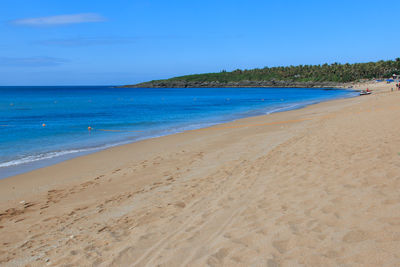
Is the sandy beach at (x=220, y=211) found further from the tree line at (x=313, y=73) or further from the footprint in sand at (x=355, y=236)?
the tree line at (x=313, y=73)

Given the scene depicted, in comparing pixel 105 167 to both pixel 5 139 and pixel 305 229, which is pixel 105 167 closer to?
pixel 305 229

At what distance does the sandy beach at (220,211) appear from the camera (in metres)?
3.70

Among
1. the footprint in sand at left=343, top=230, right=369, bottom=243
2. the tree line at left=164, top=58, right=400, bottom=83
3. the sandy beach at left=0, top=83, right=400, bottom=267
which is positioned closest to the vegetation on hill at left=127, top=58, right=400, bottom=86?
the tree line at left=164, top=58, right=400, bottom=83

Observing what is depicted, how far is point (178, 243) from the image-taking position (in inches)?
164

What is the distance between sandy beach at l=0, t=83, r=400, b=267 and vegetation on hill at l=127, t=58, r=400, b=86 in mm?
124413

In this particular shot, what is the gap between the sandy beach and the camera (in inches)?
146

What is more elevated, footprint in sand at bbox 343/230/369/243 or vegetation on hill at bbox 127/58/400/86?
vegetation on hill at bbox 127/58/400/86

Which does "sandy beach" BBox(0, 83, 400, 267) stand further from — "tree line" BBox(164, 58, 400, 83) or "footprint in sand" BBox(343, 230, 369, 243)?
"tree line" BBox(164, 58, 400, 83)

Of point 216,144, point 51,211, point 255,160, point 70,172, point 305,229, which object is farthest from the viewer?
point 216,144

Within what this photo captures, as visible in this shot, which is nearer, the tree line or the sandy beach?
the sandy beach

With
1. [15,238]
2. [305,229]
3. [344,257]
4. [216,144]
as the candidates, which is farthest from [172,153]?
[344,257]

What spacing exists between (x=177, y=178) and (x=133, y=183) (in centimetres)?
108

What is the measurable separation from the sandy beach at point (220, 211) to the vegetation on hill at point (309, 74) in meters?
124

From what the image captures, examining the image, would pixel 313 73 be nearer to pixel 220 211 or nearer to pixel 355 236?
pixel 220 211
